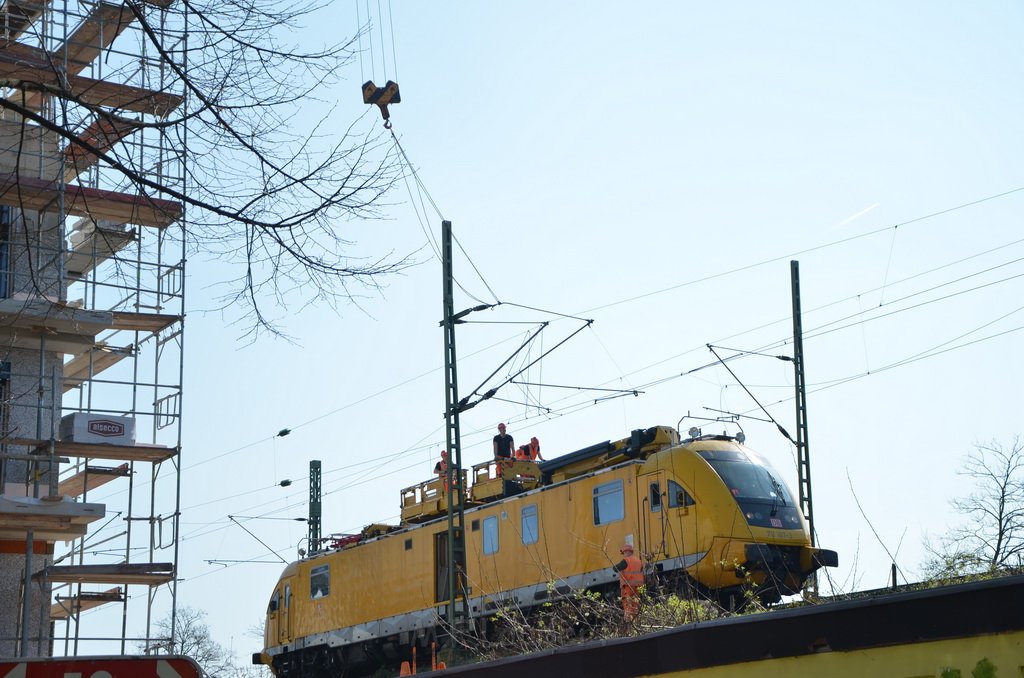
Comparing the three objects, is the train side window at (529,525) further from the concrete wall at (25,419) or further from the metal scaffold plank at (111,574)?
the concrete wall at (25,419)

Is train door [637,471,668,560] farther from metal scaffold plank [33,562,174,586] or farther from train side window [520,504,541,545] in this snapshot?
metal scaffold plank [33,562,174,586]

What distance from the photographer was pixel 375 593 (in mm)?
25609

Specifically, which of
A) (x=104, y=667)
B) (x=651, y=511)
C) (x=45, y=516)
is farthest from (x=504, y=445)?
(x=104, y=667)

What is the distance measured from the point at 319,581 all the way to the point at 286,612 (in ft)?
6.14

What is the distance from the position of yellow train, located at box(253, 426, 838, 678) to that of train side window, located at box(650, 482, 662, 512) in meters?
0.02

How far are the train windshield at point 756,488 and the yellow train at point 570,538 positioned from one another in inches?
0.9

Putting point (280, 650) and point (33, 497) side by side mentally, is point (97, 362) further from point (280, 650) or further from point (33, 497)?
point (280, 650)

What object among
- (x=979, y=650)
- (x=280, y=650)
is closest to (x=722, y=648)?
(x=979, y=650)

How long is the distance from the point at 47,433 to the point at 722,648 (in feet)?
57.7

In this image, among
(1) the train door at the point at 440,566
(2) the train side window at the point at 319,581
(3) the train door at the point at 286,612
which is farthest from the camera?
(3) the train door at the point at 286,612

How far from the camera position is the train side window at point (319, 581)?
27.9 metres

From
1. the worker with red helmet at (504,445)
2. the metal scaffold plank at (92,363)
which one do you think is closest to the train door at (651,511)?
the worker with red helmet at (504,445)

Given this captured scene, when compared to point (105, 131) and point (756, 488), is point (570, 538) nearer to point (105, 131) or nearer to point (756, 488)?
point (756, 488)

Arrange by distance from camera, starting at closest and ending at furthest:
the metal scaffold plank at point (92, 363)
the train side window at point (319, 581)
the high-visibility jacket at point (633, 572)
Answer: the high-visibility jacket at point (633, 572), the metal scaffold plank at point (92, 363), the train side window at point (319, 581)
